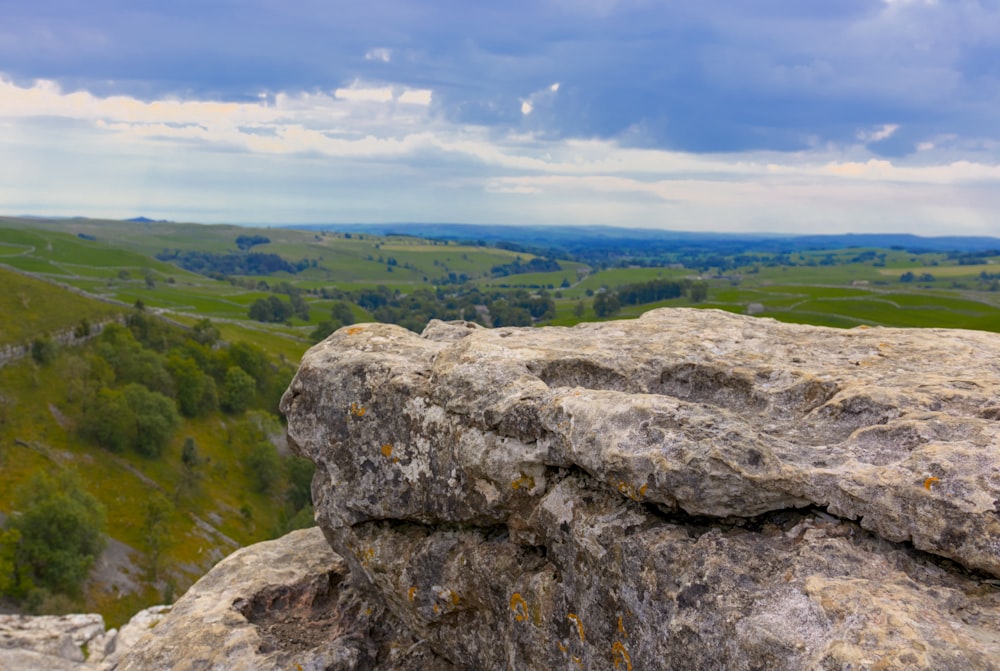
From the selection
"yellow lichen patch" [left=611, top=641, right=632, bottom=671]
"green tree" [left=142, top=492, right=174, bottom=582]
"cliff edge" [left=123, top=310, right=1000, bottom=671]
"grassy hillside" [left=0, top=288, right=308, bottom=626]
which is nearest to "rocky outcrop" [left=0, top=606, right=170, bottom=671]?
"cliff edge" [left=123, top=310, right=1000, bottom=671]

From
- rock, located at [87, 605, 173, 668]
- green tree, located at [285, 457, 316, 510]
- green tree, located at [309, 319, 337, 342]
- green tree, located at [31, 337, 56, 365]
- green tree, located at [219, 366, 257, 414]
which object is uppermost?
rock, located at [87, 605, 173, 668]

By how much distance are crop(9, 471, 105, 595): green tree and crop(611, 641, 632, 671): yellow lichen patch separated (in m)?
87.2

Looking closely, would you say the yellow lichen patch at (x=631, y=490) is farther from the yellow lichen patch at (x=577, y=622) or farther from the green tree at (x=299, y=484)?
the green tree at (x=299, y=484)

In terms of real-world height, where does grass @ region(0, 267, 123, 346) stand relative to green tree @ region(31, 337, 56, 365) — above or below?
above

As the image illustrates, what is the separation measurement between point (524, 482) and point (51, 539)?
3470 inches

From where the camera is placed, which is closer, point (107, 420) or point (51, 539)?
point (51, 539)

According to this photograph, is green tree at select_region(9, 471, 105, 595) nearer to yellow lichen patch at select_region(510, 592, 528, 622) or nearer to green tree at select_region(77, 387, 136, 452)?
green tree at select_region(77, 387, 136, 452)

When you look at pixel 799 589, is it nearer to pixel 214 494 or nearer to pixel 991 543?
pixel 991 543

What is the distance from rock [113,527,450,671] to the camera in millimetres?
13969

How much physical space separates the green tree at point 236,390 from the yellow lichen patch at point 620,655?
134 m

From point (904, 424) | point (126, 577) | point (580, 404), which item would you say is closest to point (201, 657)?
point (580, 404)

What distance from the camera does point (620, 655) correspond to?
10.1 metres

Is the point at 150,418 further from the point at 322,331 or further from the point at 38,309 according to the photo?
the point at 322,331

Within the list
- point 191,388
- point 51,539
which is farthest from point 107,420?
point 51,539
